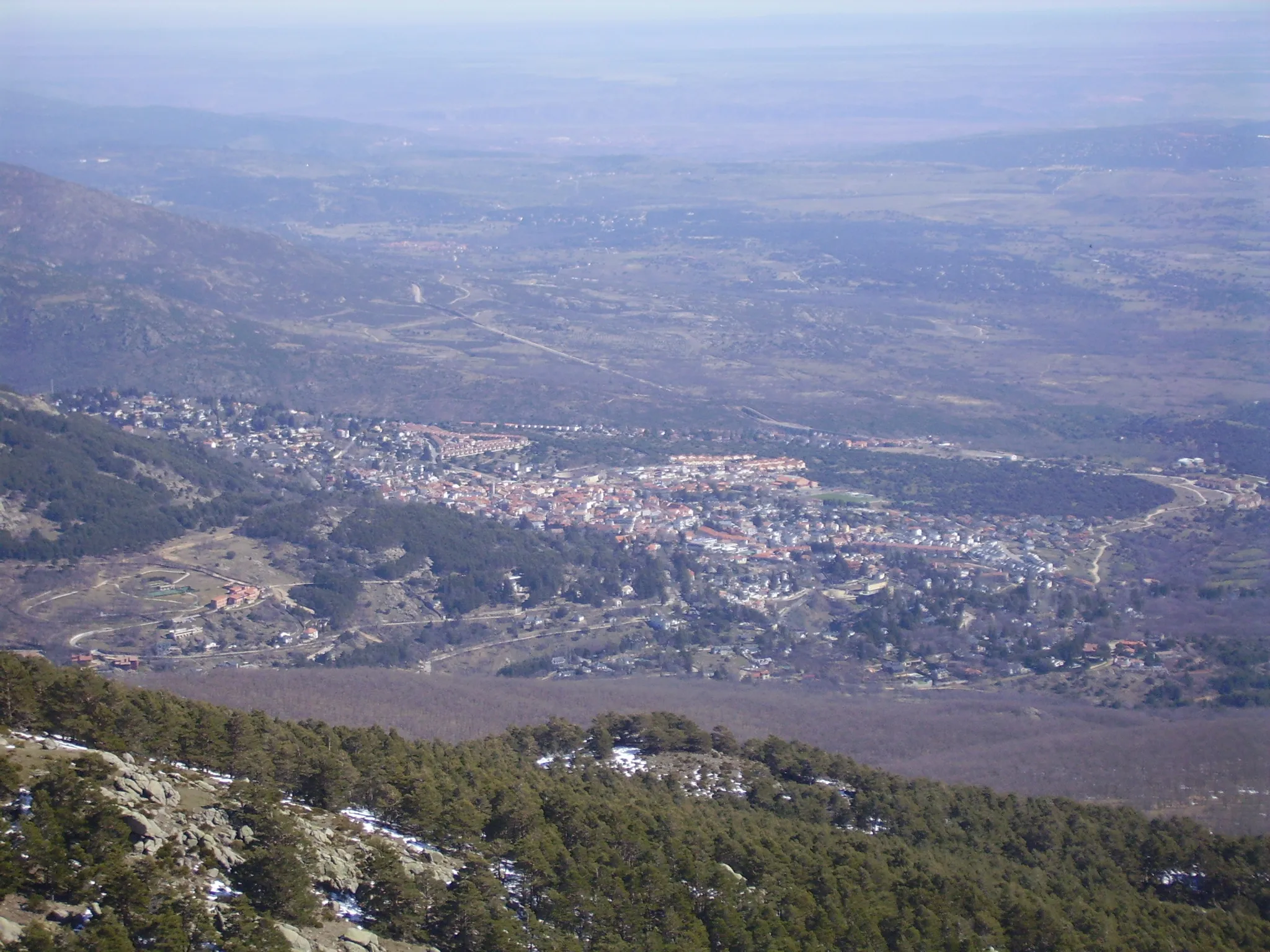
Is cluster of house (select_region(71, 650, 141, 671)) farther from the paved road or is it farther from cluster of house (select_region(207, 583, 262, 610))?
the paved road

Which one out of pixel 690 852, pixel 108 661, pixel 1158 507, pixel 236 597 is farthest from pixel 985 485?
pixel 690 852

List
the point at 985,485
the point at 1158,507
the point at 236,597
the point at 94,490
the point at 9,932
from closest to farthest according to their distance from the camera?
1. the point at 9,932
2. the point at 236,597
3. the point at 94,490
4. the point at 1158,507
5. the point at 985,485

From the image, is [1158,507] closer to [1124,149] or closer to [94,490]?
[94,490]

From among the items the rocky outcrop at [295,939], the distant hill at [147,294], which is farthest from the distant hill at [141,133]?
the rocky outcrop at [295,939]

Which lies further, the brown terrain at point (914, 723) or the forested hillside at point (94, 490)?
the forested hillside at point (94, 490)

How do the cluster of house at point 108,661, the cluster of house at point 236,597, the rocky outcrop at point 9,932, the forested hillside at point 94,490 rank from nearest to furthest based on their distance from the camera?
the rocky outcrop at point 9,932 < the cluster of house at point 108,661 < the cluster of house at point 236,597 < the forested hillside at point 94,490

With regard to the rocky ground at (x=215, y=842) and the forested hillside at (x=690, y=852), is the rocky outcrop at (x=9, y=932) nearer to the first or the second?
the rocky ground at (x=215, y=842)
